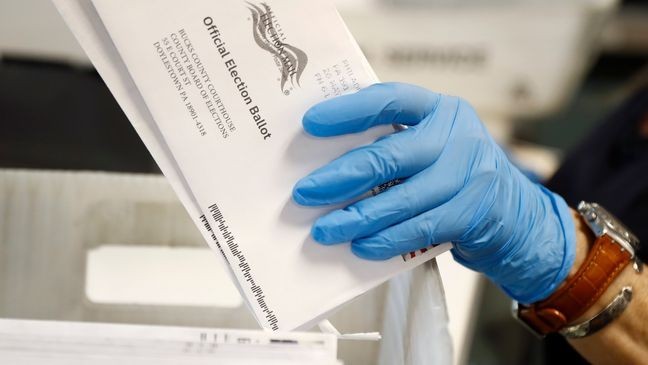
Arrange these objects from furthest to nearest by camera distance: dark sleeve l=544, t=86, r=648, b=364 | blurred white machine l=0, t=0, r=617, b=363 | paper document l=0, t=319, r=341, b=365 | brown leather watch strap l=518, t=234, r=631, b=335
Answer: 1. blurred white machine l=0, t=0, r=617, b=363
2. dark sleeve l=544, t=86, r=648, b=364
3. brown leather watch strap l=518, t=234, r=631, b=335
4. paper document l=0, t=319, r=341, b=365

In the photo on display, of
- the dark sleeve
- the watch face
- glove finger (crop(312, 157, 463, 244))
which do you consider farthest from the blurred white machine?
glove finger (crop(312, 157, 463, 244))

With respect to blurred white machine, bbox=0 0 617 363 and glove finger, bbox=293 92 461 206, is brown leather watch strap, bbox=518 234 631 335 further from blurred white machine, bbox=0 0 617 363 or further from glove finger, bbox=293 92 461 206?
blurred white machine, bbox=0 0 617 363

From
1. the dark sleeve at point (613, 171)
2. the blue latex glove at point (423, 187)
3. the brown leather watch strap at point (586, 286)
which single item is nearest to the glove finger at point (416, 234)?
the blue latex glove at point (423, 187)

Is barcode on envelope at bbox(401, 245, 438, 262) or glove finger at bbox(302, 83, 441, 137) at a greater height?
glove finger at bbox(302, 83, 441, 137)

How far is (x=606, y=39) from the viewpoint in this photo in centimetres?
222

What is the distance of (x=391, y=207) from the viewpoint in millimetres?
608

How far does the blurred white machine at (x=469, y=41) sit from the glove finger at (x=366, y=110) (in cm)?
75

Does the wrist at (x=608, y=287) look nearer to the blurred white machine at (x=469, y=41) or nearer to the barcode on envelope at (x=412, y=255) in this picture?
the barcode on envelope at (x=412, y=255)

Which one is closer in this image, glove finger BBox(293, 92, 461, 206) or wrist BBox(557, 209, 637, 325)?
glove finger BBox(293, 92, 461, 206)

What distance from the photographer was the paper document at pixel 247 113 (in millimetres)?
557

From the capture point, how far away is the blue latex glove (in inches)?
23.0

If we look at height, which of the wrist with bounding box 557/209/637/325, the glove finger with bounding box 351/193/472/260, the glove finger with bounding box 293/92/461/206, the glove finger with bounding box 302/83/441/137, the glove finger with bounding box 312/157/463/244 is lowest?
the wrist with bounding box 557/209/637/325

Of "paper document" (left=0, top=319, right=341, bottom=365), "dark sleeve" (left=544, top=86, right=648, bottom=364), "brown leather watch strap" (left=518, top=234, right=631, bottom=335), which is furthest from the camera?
"dark sleeve" (left=544, top=86, right=648, bottom=364)

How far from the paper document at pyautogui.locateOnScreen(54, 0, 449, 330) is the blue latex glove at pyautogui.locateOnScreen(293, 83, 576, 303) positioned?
0.02m
